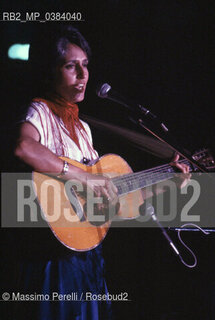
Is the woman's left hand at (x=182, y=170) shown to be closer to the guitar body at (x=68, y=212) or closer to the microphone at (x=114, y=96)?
the guitar body at (x=68, y=212)

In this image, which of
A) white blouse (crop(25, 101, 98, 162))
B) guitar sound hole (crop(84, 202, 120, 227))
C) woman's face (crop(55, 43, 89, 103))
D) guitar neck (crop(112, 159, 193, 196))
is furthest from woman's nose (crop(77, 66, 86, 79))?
guitar sound hole (crop(84, 202, 120, 227))

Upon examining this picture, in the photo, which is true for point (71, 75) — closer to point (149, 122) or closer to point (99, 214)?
point (149, 122)

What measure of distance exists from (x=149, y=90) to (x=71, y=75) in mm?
1105

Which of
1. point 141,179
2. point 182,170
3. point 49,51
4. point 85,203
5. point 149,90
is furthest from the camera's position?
point 149,90

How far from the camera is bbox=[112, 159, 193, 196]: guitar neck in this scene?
183cm

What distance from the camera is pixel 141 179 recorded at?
1.99 meters

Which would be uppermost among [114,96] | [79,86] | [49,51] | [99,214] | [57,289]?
[49,51]

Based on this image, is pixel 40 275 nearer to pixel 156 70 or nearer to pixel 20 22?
pixel 20 22

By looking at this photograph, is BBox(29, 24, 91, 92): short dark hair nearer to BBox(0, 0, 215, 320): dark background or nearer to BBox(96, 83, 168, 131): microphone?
BBox(0, 0, 215, 320): dark background

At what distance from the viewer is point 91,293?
1655 millimetres

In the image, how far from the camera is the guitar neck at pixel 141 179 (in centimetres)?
183

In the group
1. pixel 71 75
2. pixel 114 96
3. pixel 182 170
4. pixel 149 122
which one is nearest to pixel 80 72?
pixel 71 75

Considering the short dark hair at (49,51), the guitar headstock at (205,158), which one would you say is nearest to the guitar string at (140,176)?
the guitar headstock at (205,158)

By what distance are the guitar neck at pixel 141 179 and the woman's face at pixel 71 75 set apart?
606mm
